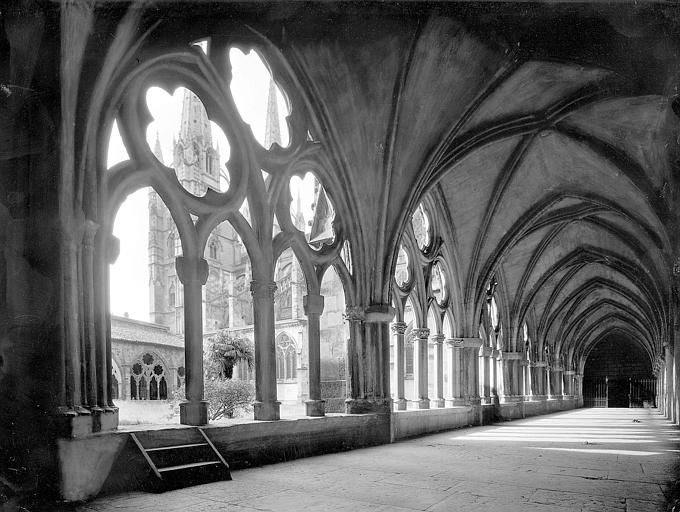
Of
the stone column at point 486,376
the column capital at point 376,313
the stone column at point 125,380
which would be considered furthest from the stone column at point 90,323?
the stone column at point 125,380

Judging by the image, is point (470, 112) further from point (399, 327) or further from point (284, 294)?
point (284, 294)

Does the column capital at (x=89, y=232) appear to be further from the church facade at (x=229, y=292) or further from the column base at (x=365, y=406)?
the church facade at (x=229, y=292)

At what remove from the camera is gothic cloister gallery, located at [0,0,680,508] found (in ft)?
14.5

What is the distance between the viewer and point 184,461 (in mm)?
5086

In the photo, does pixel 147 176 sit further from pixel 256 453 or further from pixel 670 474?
pixel 670 474

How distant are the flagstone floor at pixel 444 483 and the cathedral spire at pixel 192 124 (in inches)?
1652

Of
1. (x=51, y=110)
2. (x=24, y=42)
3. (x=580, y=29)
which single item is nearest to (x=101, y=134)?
(x=51, y=110)

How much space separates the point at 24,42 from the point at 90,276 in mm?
1759

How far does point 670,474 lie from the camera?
18.0 ft

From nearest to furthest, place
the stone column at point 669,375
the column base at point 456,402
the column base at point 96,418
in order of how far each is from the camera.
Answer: the column base at point 96,418
the column base at point 456,402
the stone column at point 669,375

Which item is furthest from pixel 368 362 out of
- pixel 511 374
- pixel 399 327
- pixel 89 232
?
pixel 511 374

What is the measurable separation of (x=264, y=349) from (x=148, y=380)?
62.6 feet

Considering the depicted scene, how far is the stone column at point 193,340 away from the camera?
18.8 feet

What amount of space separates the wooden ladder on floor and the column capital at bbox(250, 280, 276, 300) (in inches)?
70.9
